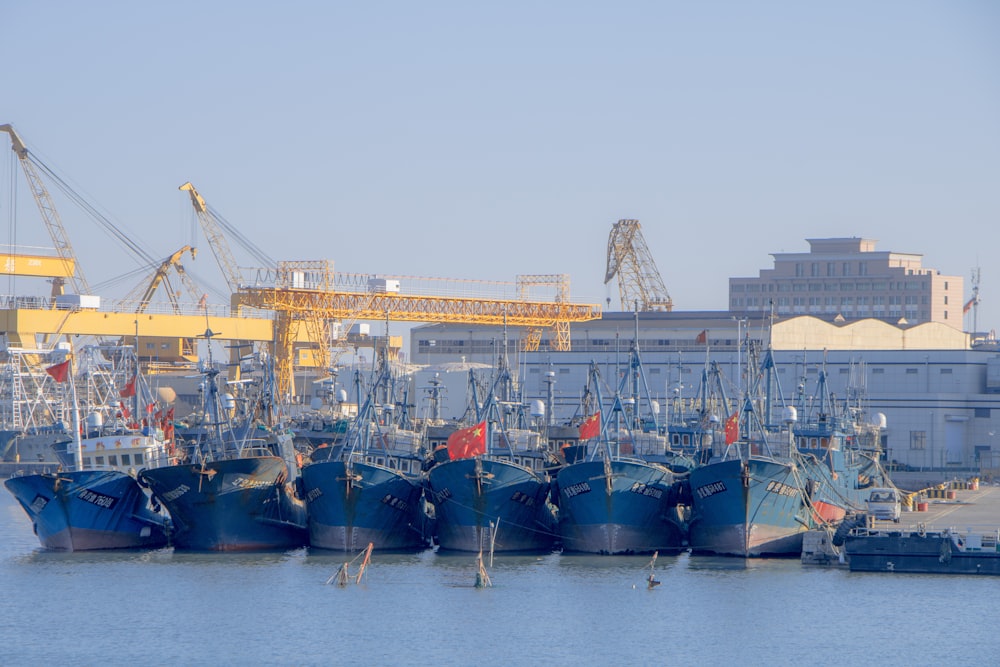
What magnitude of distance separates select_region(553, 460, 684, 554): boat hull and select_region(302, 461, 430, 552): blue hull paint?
496 centimetres

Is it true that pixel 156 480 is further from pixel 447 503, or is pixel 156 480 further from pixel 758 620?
pixel 758 620

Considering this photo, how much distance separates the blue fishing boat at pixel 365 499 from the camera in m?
51.0

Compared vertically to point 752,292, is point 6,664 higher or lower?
lower

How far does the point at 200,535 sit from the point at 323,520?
3879 mm

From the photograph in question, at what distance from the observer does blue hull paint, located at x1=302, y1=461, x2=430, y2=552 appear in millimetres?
50906

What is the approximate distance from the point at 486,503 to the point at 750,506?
306 inches

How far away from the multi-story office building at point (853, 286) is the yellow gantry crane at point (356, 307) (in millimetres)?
48715

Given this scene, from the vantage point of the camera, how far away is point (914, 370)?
82875 millimetres

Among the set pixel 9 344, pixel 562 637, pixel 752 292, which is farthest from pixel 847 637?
pixel 752 292

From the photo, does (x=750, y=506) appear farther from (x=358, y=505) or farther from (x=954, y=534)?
(x=358, y=505)

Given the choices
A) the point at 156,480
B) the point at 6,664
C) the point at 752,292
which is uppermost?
the point at 752,292

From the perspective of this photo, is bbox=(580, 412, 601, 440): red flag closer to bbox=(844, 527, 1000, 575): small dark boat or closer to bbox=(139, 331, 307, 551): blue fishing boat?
bbox=(844, 527, 1000, 575): small dark boat

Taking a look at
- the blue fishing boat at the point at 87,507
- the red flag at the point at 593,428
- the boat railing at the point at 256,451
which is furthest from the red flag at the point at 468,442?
the blue fishing boat at the point at 87,507

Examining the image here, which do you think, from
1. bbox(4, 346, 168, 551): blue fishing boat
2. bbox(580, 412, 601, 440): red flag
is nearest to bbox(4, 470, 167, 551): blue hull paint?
bbox(4, 346, 168, 551): blue fishing boat
